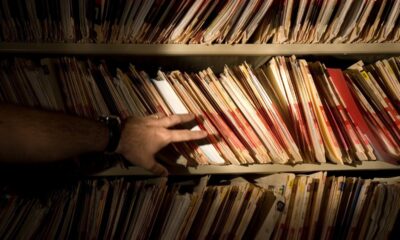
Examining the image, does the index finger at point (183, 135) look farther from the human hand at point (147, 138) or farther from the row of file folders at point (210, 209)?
the row of file folders at point (210, 209)

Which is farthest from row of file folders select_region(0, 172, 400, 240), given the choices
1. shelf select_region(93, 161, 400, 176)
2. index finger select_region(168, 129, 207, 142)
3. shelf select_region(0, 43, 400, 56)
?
shelf select_region(0, 43, 400, 56)

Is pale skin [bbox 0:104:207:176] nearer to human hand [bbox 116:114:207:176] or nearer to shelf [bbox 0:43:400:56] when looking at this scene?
human hand [bbox 116:114:207:176]

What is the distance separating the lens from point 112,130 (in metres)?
0.98

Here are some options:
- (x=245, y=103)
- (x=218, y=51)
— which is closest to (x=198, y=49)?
(x=218, y=51)

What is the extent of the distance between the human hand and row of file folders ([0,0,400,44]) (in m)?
0.24

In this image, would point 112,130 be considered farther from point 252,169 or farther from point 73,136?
point 252,169

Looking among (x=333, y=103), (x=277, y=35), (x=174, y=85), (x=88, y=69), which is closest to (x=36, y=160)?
(x=88, y=69)

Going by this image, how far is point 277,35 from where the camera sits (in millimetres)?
1100

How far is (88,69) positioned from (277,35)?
0.56 meters

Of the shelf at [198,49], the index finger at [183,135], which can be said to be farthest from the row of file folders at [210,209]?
the shelf at [198,49]

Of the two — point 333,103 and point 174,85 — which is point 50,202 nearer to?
point 174,85

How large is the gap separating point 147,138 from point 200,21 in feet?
1.19

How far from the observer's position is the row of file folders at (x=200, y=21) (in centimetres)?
98

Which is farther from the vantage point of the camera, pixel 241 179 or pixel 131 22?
pixel 241 179
